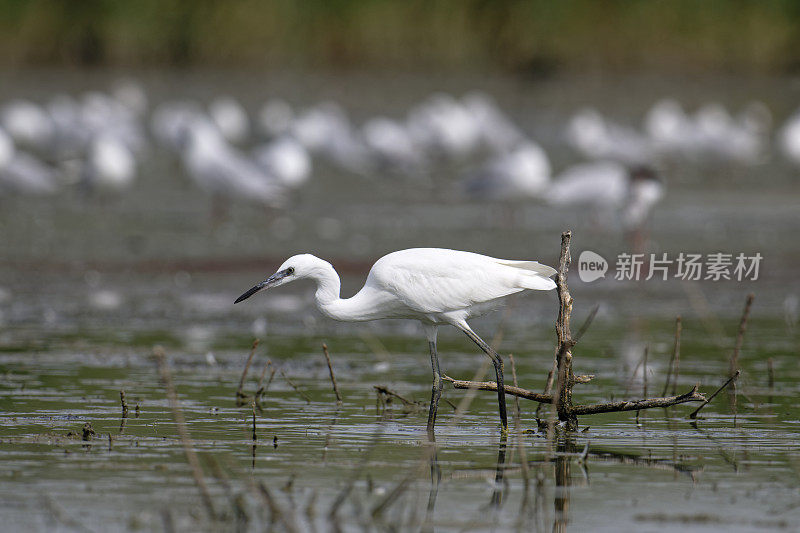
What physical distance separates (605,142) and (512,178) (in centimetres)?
779

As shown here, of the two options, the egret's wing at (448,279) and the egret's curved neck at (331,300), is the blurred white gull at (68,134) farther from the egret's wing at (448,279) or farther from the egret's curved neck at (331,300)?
the egret's wing at (448,279)

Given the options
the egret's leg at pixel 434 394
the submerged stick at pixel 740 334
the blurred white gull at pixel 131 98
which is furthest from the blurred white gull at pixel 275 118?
the egret's leg at pixel 434 394

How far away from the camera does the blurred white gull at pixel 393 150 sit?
25.0 meters

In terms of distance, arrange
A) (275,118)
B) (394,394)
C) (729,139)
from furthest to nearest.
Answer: (275,118), (729,139), (394,394)

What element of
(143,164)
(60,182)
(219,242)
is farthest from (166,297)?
(143,164)

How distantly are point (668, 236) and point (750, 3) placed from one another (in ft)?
72.3

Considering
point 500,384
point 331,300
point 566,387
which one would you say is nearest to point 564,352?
point 566,387

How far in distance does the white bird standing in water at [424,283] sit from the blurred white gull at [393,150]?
1735cm

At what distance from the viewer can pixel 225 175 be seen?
19.8m

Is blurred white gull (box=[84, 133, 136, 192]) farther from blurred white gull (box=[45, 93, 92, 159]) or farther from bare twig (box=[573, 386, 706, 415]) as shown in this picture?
bare twig (box=[573, 386, 706, 415])

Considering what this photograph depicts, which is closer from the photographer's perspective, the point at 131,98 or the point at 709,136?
the point at 709,136

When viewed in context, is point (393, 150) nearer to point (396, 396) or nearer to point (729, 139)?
point (729, 139)

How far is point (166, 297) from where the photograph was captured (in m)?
13.1

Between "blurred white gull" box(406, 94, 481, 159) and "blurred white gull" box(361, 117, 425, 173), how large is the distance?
127 cm
